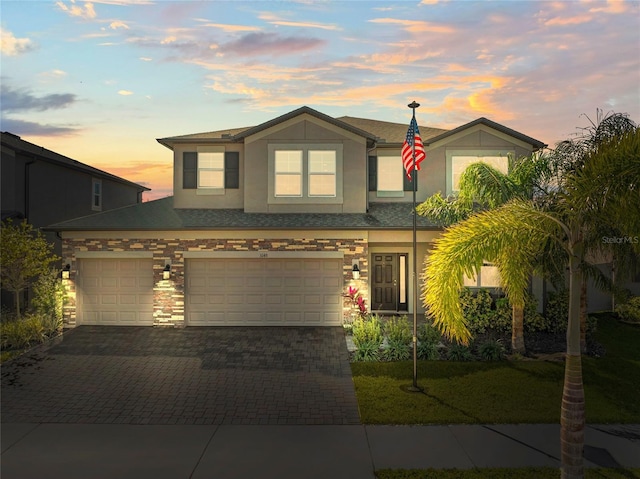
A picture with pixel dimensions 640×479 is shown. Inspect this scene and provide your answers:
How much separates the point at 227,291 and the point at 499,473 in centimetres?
1060

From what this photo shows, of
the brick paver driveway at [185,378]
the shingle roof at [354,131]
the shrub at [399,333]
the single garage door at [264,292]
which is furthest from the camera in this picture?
the shingle roof at [354,131]

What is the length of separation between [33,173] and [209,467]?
17.6m

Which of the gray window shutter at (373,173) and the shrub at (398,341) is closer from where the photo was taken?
the shrub at (398,341)

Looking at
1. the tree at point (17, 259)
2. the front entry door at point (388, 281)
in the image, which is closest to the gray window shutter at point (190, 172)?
the tree at point (17, 259)

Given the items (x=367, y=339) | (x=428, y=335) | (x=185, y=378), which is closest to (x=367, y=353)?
(x=367, y=339)

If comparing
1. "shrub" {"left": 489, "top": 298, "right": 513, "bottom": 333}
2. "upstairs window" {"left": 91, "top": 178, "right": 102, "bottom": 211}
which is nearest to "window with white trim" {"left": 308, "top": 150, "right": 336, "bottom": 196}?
Answer: "shrub" {"left": 489, "top": 298, "right": 513, "bottom": 333}

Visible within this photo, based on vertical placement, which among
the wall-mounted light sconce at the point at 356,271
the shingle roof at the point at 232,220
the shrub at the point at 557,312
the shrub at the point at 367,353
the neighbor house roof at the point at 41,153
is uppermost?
the neighbor house roof at the point at 41,153

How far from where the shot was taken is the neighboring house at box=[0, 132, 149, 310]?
17469 mm

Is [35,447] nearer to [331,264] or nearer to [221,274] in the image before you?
[221,274]

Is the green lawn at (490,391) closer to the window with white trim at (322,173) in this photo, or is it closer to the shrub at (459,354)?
the shrub at (459,354)

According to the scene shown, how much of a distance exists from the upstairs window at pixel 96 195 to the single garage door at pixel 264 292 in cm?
1124

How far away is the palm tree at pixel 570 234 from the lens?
5.11 meters

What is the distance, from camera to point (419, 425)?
7508mm

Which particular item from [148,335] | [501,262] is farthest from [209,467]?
[148,335]
